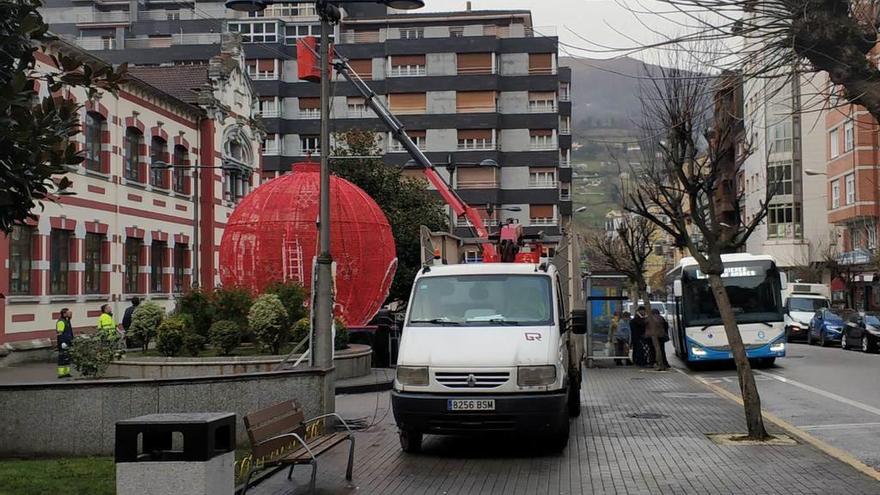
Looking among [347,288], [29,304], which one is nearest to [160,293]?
[29,304]

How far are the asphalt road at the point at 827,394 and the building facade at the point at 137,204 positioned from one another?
681 inches

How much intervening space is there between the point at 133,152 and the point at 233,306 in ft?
51.0

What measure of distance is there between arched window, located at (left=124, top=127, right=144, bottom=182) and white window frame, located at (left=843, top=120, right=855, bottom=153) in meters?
36.9

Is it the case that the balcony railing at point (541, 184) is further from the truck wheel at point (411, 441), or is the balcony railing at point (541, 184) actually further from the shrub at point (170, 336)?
the truck wheel at point (411, 441)

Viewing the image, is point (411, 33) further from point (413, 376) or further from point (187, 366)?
point (413, 376)

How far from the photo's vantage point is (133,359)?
58.3 feet

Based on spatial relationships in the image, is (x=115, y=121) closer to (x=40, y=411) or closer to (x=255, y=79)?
(x=40, y=411)

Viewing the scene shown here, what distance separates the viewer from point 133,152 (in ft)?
110

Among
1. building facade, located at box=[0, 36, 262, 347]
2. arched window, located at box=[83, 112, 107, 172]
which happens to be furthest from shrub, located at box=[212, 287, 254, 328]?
arched window, located at box=[83, 112, 107, 172]

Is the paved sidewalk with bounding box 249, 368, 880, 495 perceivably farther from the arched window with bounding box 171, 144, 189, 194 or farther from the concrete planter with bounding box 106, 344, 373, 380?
the arched window with bounding box 171, 144, 189, 194

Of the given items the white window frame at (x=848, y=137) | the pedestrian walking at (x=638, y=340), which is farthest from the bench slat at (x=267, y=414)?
the white window frame at (x=848, y=137)

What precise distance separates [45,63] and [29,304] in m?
6.80

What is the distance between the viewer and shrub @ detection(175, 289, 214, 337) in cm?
1978

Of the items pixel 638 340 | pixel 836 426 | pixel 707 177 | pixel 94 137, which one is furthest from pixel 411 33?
pixel 836 426
